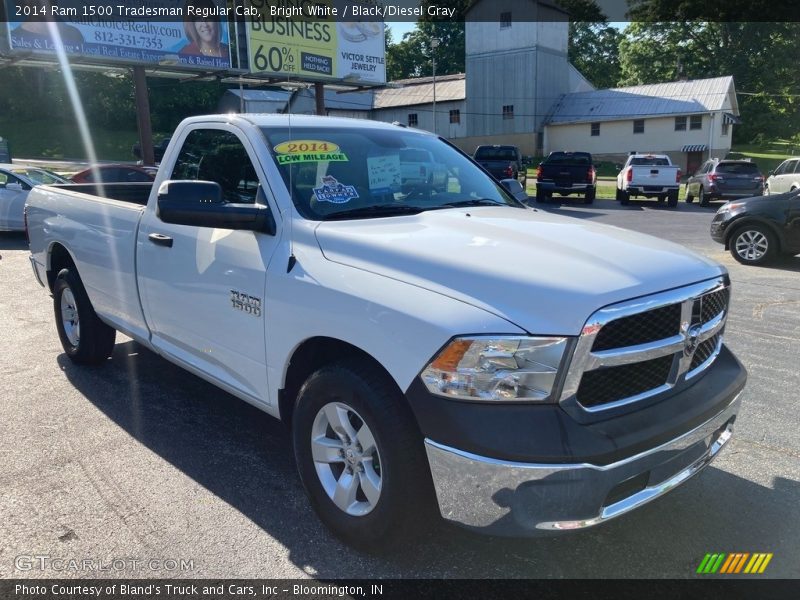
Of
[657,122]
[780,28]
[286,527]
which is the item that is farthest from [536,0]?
[286,527]

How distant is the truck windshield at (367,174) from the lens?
3.42 m

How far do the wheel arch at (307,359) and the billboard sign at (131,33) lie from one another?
2184 cm

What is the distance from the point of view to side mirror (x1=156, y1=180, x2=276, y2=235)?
3.21 meters

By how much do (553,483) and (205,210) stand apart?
2077 mm

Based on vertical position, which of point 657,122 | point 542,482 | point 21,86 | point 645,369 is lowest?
point 542,482

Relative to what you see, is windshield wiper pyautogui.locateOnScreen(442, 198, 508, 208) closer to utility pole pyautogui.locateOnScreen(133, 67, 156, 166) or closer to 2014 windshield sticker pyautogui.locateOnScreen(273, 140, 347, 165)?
2014 windshield sticker pyautogui.locateOnScreen(273, 140, 347, 165)

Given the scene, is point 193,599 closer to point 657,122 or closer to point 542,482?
point 542,482

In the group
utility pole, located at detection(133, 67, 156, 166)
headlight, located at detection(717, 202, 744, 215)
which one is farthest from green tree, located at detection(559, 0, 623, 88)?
headlight, located at detection(717, 202, 744, 215)

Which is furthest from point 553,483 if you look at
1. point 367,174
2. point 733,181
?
point 733,181

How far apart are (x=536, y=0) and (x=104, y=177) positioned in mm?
39947

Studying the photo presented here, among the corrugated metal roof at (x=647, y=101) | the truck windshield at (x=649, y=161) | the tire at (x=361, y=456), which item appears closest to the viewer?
the tire at (x=361, y=456)

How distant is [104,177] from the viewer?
1438 centimetres

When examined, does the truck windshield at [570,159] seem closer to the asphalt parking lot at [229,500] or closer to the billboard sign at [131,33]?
the billboard sign at [131,33]

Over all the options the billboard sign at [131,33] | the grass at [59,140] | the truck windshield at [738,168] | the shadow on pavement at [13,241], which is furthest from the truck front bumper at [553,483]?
the grass at [59,140]
